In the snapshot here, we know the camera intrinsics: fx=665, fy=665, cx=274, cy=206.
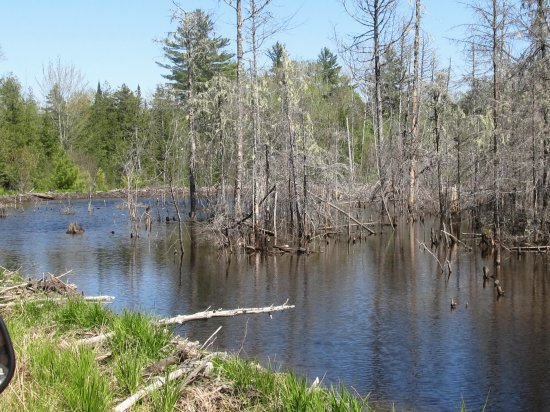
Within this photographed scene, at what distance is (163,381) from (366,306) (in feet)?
25.2

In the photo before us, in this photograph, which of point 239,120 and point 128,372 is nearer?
point 128,372

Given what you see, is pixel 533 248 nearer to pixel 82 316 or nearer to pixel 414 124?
pixel 414 124

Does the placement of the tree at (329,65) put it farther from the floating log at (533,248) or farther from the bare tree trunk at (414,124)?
the floating log at (533,248)

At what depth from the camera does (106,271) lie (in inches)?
700

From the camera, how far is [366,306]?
13266 millimetres

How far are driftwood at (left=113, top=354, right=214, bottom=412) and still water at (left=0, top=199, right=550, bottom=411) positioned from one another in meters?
1.63

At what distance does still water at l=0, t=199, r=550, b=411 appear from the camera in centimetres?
892

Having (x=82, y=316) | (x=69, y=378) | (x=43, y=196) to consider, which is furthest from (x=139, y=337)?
(x=43, y=196)

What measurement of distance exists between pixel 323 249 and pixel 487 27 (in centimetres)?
864

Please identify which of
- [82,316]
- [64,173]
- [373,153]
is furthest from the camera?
[64,173]

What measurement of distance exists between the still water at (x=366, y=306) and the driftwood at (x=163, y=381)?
163cm

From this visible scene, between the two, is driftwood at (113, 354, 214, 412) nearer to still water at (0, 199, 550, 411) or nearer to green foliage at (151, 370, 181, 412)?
green foliage at (151, 370, 181, 412)

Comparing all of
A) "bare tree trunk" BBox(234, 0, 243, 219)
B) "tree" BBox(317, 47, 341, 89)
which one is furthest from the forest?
"tree" BBox(317, 47, 341, 89)

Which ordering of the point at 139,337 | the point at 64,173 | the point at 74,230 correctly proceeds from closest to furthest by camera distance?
the point at 139,337, the point at 74,230, the point at 64,173
